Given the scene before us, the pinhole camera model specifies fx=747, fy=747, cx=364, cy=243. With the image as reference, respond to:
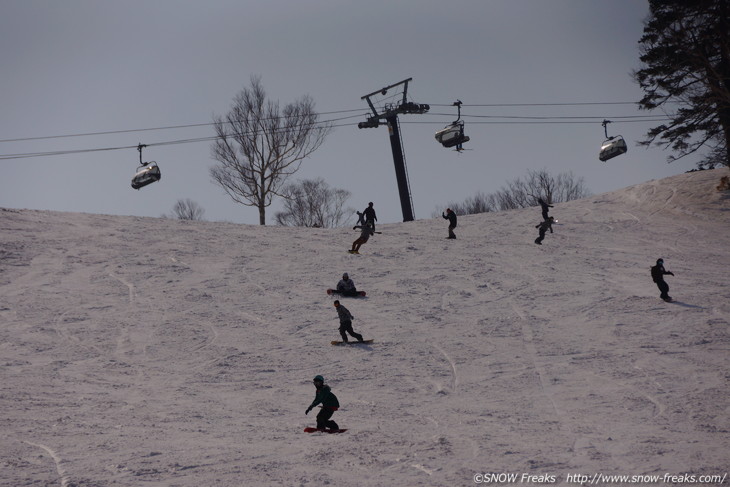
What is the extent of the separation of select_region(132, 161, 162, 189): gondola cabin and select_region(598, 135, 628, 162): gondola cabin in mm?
23656

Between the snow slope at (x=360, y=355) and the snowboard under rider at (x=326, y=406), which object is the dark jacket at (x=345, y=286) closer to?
the snow slope at (x=360, y=355)

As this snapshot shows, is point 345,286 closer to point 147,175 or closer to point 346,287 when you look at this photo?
point 346,287

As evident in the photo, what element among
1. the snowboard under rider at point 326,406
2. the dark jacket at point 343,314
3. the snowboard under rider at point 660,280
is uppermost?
Result: the dark jacket at point 343,314

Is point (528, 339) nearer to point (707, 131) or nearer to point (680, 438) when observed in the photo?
point (680, 438)

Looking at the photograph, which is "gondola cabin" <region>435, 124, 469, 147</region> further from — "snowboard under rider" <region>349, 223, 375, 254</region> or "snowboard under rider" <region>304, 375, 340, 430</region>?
"snowboard under rider" <region>304, 375, 340, 430</region>

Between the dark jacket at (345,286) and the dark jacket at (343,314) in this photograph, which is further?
the dark jacket at (345,286)

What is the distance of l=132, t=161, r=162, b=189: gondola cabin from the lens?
38812 millimetres

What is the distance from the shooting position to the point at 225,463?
35.2 feet

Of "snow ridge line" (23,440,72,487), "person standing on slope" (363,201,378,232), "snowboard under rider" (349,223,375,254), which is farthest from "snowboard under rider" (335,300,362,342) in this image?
"person standing on slope" (363,201,378,232)

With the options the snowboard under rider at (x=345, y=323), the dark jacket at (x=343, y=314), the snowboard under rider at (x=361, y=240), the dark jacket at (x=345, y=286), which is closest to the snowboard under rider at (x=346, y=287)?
the dark jacket at (x=345, y=286)

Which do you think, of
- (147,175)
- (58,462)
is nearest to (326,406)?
(58,462)

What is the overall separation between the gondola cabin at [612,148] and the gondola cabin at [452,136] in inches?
292

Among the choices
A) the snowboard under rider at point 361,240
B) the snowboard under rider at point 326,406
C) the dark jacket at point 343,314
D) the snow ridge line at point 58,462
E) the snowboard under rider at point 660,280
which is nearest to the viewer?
the snow ridge line at point 58,462

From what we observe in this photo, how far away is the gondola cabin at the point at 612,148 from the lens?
3964 cm
